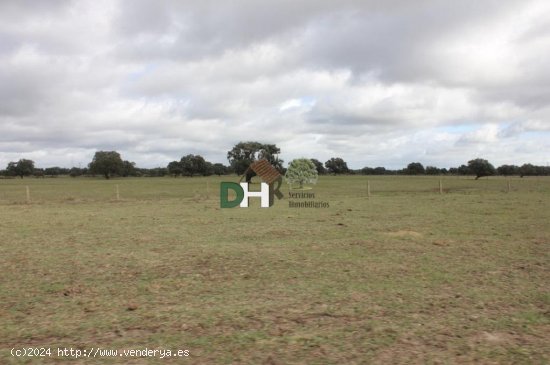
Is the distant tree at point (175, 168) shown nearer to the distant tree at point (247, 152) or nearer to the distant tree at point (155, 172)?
the distant tree at point (155, 172)

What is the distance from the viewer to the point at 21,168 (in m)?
114

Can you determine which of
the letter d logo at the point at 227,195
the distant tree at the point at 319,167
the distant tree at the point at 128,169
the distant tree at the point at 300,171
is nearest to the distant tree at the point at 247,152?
the distant tree at the point at 319,167

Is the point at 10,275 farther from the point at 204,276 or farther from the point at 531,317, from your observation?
the point at 531,317

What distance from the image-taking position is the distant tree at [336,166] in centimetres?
10494

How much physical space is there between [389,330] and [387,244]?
5611mm

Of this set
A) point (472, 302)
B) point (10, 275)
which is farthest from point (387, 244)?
point (10, 275)

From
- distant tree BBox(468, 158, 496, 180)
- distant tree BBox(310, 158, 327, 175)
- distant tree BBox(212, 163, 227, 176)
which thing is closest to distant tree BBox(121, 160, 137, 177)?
distant tree BBox(212, 163, 227, 176)

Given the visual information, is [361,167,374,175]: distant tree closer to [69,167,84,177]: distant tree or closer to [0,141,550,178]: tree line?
[0,141,550,178]: tree line

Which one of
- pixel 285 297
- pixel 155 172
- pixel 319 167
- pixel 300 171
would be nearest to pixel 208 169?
pixel 155 172

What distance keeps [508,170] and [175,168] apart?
80897 millimetres

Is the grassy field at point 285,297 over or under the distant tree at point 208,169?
under

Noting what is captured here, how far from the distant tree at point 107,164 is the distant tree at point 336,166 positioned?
4939 centimetres

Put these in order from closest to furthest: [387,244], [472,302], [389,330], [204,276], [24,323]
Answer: [389,330] < [24,323] < [472,302] < [204,276] < [387,244]

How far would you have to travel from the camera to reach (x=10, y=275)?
680 cm
